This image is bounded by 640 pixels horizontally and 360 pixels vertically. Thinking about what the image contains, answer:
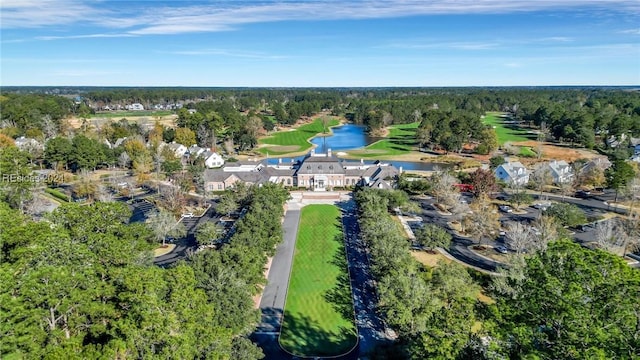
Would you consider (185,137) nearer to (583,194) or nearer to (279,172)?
(279,172)

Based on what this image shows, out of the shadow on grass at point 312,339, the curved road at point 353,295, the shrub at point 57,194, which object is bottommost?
the shadow on grass at point 312,339

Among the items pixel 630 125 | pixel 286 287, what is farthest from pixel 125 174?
pixel 630 125

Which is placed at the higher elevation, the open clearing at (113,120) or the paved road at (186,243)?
the open clearing at (113,120)

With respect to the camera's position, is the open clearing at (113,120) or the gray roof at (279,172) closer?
the gray roof at (279,172)

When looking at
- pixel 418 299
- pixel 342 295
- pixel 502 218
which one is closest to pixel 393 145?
pixel 502 218

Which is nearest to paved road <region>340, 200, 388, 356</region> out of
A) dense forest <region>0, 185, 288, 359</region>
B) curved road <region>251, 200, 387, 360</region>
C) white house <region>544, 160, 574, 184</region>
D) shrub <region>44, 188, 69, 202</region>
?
curved road <region>251, 200, 387, 360</region>

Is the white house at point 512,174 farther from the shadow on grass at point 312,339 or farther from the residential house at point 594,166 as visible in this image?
the shadow on grass at point 312,339

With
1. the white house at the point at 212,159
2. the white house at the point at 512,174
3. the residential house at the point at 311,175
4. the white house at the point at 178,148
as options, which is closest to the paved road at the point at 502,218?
the white house at the point at 512,174

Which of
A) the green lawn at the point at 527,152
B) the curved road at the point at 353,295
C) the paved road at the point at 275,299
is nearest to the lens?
the paved road at the point at 275,299
